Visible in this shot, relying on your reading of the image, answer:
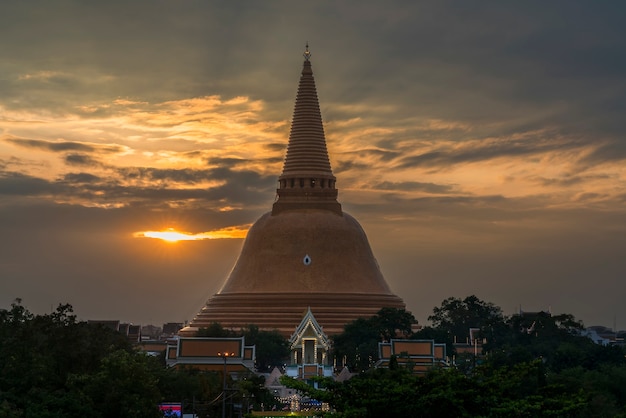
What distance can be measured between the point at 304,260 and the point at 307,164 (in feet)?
24.6

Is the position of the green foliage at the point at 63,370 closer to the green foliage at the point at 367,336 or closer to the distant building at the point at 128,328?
the green foliage at the point at 367,336

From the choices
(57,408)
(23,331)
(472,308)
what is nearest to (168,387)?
(23,331)

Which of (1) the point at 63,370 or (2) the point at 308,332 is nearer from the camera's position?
(1) the point at 63,370

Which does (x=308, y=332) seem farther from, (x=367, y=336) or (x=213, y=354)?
(x=213, y=354)

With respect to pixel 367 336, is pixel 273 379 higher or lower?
lower

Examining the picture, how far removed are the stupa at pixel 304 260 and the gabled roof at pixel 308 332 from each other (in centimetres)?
221

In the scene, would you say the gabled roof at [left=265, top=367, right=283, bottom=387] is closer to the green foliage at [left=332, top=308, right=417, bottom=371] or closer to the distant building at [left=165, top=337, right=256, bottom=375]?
the distant building at [left=165, top=337, right=256, bottom=375]

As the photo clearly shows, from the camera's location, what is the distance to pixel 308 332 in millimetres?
84812

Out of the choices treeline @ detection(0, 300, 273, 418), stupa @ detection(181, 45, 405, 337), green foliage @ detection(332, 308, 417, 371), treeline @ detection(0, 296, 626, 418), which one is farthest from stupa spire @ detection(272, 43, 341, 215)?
treeline @ detection(0, 300, 273, 418)

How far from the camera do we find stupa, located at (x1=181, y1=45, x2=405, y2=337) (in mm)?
89625

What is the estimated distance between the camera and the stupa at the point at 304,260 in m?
89.6

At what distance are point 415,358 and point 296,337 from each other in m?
9.71

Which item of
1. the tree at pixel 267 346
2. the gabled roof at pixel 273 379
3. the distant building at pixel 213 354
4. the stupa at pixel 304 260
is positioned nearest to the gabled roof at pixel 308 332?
the tree at pixel 267 346

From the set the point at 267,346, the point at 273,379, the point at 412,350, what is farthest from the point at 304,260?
the point at 273,379
